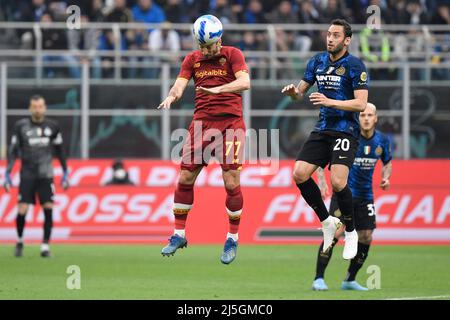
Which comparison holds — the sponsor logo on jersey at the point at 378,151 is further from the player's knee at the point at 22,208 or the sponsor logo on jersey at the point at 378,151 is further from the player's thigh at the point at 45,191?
the player's knee at the point at 22,208

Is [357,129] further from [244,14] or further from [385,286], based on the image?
[244,14]

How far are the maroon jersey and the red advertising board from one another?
407 inches

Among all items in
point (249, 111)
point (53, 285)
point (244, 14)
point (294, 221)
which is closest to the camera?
point (53, 285)

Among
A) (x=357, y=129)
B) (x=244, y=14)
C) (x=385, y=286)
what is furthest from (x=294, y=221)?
(x=357, y=129)

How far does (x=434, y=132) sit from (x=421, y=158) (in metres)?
0.68

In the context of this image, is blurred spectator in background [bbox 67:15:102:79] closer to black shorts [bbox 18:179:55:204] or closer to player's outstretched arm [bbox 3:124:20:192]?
player's outstretched arm [bbox 3:124:20:192]

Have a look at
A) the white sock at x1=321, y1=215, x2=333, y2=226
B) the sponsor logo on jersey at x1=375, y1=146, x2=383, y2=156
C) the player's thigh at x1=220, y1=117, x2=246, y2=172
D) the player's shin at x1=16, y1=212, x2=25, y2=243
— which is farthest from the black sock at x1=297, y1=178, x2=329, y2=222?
the player's shin at x1=16, y1=212, x2=25, y2=243

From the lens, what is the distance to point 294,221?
80.9 ft

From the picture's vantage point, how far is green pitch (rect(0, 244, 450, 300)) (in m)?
14.5

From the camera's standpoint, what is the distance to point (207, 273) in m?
18.0

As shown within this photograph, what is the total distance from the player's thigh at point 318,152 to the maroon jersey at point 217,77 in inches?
37.3

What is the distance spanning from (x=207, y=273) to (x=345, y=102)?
5236 mm

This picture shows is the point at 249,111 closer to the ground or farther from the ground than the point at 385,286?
farther from the ground

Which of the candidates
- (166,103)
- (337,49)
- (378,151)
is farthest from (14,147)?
(337,49)
